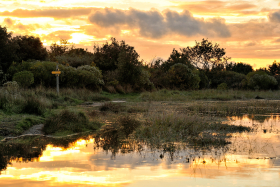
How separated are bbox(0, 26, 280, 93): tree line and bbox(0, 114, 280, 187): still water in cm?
1955

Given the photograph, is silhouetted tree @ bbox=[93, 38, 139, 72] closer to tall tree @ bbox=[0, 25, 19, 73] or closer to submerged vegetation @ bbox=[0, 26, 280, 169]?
submerged vegetation @ bbox=[0, 26, 280, 169]

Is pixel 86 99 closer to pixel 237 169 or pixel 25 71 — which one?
pixel 25 71

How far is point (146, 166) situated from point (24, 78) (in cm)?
2457

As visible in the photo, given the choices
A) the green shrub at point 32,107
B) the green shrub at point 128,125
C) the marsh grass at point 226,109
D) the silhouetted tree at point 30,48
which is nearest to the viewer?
the green shrub at point 128,125

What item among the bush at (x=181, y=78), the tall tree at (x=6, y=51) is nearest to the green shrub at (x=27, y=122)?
the tall tree at (x=6, y=51)

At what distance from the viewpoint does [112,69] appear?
151 ft

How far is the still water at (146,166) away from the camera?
647 cm

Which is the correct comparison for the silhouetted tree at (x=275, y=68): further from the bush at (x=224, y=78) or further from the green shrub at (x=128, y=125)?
the green shrub at (x=128, y=125)

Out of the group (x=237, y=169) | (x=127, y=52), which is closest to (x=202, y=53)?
(x=127, y=52)

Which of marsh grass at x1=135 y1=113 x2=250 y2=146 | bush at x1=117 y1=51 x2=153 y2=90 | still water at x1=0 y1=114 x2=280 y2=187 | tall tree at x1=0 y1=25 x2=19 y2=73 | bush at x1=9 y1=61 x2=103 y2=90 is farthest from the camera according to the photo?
bush at x1=117 y1=51 x2=153 y2=90

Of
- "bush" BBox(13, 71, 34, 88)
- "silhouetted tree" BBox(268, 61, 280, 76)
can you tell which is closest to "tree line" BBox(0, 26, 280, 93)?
"bush" BBox(13, 71, 34, 88)

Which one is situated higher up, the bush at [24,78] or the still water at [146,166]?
the bush at [24,78]

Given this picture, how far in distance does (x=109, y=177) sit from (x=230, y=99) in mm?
28738

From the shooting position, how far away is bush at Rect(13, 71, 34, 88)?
2980cm
